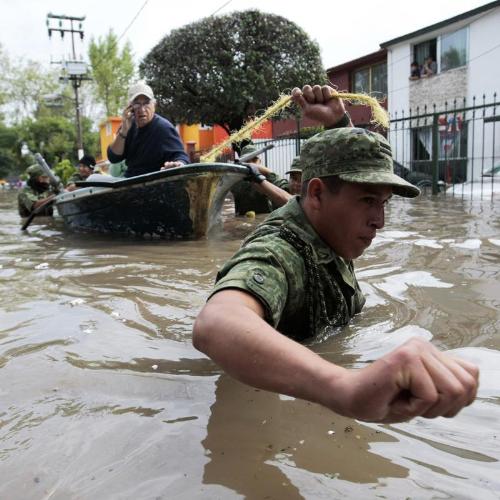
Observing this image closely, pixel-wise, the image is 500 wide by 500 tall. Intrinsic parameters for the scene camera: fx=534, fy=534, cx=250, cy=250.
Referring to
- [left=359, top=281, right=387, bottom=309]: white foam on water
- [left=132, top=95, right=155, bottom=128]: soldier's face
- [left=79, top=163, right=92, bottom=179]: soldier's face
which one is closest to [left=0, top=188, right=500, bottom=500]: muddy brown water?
[left=359, top=281, right=387, bottom=309]: white foam on water

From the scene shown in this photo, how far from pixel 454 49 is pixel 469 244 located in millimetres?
13684

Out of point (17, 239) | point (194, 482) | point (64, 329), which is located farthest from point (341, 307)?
point (17, 239)

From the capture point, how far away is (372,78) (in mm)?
19859

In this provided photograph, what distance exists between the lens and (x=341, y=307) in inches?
88.4

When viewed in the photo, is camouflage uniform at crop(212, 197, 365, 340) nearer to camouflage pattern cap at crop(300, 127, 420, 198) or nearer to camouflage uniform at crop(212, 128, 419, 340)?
camouflage uniform at crop(212, 128, 419, 340)

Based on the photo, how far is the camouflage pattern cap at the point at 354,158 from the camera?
1693 millimetres

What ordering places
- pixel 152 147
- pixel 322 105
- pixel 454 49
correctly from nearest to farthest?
pixel 322 105, pixel 152 147, pixel 454 49

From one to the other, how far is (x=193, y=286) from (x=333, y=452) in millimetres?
2321

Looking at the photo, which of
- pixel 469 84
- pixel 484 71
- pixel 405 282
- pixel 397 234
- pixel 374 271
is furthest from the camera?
pixel 469 84

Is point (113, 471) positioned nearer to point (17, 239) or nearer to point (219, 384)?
point (219, 384)

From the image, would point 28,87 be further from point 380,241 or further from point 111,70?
point 380,241

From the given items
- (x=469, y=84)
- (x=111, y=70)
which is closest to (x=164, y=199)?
(x=469, y=84)

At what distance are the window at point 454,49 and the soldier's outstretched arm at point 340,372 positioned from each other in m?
17.2

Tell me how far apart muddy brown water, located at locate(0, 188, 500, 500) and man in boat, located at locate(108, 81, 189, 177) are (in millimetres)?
2674
